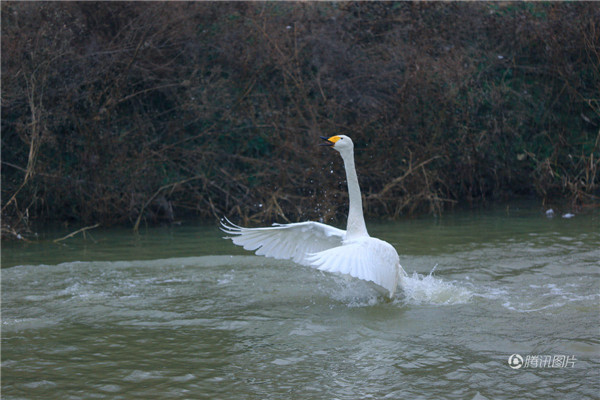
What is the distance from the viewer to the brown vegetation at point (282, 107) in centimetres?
1212

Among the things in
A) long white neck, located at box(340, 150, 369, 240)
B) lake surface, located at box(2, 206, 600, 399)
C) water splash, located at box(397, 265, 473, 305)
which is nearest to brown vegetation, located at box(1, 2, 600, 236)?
lake surface, located at box(2, 206, 600, 399)

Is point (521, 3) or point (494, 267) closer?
point (494, 267)

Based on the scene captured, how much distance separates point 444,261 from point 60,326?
15.3 ft

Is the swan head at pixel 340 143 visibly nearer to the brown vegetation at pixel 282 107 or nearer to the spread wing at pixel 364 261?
the spread wing at pixel 364 261

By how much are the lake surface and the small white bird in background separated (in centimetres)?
41

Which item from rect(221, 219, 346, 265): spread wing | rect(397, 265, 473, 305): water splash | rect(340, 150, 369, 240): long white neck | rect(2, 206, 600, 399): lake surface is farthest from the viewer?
rect(221, 219, 346, 265): spread wing

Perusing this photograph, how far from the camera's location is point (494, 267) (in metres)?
7.96

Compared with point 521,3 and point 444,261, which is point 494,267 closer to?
point 444,261

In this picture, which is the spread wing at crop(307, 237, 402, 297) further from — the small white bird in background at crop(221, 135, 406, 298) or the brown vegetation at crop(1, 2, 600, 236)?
the brown vegetation at crop(1, 2, 600, 236)

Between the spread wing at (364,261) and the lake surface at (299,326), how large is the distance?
38cm

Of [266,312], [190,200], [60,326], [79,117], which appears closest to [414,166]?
[190,200]

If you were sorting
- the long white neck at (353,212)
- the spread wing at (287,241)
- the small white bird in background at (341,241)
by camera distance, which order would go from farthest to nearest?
the spread wing at (287,241), the long white neck at (353,212), the small white bird in background at (341,241)

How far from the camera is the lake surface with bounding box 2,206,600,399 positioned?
4.46 m

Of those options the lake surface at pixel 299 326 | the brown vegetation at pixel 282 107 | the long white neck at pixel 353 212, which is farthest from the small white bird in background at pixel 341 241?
the brown vegetation at pixel 282 107
